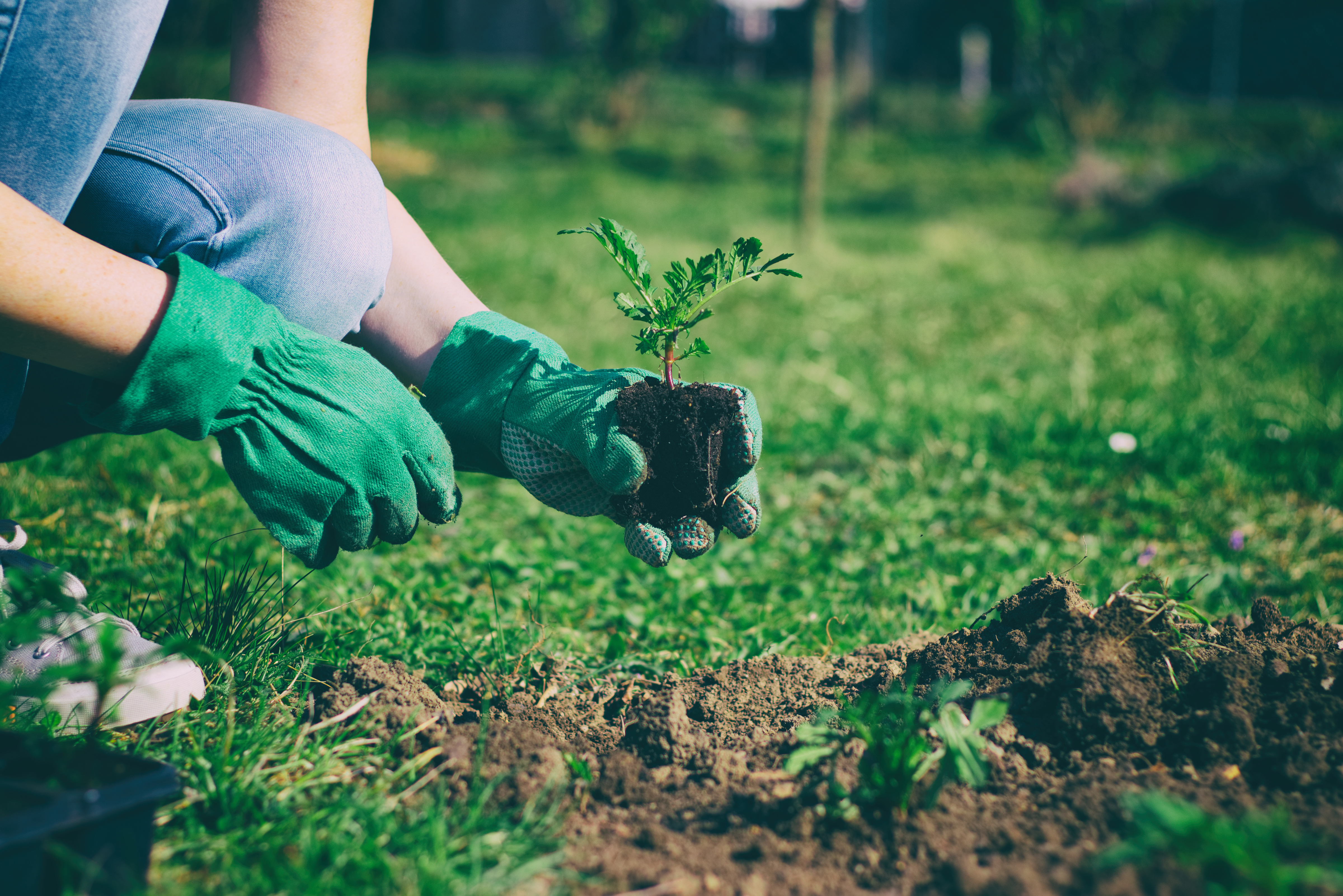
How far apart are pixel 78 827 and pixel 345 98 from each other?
144 cm

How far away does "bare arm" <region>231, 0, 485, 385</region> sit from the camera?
1816 mm

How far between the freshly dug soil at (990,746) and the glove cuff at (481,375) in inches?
16.8

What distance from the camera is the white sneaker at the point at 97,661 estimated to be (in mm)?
1453

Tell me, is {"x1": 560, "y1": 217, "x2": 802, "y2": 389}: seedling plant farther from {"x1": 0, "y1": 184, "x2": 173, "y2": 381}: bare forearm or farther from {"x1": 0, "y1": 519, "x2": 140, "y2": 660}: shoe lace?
{"x1": 0, "y1": 519, "x2": 140, "y2": 660}: shoe lace

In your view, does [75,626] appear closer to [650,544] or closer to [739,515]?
[650,544]

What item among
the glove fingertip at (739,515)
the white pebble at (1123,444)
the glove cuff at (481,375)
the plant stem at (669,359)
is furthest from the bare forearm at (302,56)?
the white pebble at (1123,444)

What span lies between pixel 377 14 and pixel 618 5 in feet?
26.2

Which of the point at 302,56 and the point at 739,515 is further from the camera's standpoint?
the point at 302,56

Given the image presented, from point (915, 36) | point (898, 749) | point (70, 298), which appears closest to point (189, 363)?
point (70, 298)

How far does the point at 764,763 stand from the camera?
1.44 m

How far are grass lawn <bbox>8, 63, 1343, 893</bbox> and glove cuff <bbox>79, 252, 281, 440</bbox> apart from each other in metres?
0.40

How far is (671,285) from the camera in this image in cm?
157

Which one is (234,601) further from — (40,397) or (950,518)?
(950,518)

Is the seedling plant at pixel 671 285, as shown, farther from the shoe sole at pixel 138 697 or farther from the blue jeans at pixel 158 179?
the shoe sole at pixel 138 697
